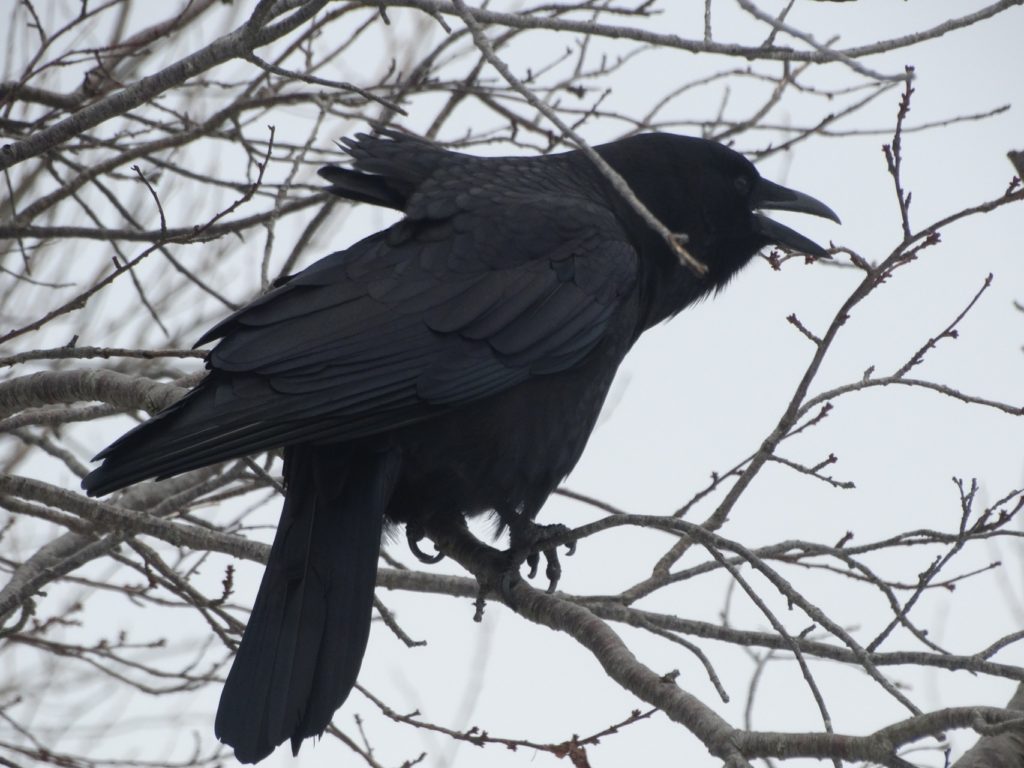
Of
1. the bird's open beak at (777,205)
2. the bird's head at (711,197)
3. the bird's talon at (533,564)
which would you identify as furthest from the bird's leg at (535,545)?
the bird's open beak at (777,205)

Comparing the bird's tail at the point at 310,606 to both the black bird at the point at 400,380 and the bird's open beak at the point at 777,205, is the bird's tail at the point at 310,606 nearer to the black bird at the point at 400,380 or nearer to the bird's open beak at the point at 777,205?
the black bird at the point at 400,380

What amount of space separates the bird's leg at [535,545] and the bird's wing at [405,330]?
0.58 meters

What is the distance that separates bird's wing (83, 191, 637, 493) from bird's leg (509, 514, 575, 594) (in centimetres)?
58

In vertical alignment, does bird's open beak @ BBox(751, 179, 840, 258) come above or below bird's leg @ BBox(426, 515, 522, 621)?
above

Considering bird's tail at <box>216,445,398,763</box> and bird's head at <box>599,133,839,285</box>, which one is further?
bird's head at <box>599,133,839,285</box>

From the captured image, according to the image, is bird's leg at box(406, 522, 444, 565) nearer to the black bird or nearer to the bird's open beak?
the black bird

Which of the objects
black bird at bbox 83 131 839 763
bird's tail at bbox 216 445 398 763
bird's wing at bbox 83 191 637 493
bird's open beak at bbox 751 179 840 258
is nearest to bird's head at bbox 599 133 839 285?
bird's open beak at bbox 751 179 840 258

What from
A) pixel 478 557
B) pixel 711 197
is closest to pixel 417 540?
pixel 478 557

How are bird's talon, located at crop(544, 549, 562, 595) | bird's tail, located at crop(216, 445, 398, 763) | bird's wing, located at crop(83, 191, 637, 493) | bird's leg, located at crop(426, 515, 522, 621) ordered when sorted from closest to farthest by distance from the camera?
bird's tail, located at crop(216, 445, 398, 763) → bird's wing, located at crop(83, 191, 637, 493) → bird's leg, located at crop(426, 515, 522, 621) → bird's talon, located at crop(544, 549, 562, 595)

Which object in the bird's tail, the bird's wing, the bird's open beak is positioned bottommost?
the bird's tail

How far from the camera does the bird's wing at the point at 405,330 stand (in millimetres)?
4152

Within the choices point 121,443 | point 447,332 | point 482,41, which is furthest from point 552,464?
point 482,41

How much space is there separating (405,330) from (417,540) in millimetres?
1031

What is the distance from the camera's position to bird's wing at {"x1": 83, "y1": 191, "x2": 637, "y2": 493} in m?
4.15
